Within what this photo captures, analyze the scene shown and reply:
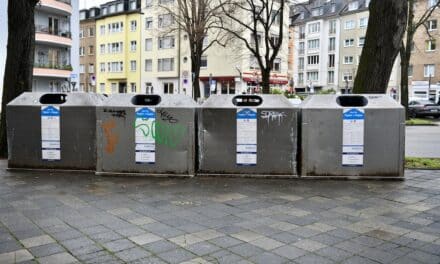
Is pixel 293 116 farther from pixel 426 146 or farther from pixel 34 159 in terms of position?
pixel 426 146

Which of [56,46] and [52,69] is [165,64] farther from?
[52,69]

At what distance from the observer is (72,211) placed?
4.82m

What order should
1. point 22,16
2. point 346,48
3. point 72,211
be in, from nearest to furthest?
point 72,211 → point 22,16 → point 346,48

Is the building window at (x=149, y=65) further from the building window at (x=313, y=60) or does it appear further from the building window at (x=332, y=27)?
the building window at (x=332, y=27)

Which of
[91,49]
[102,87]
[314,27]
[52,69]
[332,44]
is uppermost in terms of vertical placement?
[314,27]

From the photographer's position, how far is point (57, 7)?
1688 inches

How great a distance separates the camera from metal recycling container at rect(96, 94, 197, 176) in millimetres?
6672

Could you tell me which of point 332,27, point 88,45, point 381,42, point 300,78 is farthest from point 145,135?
point 300,78

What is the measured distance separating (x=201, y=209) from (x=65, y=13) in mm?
43923

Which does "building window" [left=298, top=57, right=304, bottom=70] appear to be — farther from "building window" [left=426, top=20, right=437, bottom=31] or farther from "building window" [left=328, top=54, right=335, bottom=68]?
"building window" [left=426, top=20, right=437, bottom=31]

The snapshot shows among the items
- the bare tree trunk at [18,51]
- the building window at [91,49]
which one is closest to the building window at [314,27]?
the building window at [91,49]

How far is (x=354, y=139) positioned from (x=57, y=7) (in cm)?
4178

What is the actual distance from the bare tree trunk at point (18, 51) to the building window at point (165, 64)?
5182 centimetres

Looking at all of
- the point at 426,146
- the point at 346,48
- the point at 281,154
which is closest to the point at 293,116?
the point at 281,154
